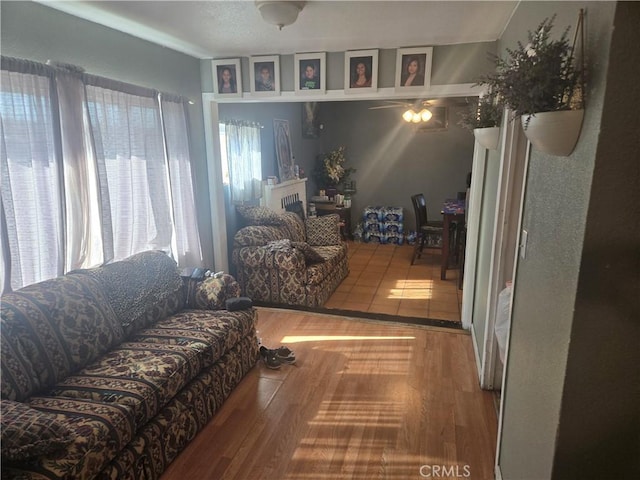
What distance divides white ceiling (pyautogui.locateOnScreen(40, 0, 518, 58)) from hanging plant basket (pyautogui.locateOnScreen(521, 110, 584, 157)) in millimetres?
1454

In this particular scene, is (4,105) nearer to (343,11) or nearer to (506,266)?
(343,11)

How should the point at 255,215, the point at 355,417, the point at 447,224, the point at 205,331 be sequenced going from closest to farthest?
→ 1. the point at 355,417
2. the point at 205,331
3. the point at 255,215
4. the point at 447,224

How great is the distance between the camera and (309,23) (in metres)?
2.56

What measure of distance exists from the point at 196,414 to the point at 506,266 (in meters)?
1.98

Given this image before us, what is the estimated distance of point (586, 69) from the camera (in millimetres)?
1019

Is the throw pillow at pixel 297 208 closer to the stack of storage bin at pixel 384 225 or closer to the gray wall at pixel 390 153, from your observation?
the gray wall at pixel 390 153

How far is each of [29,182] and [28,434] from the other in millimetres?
1381

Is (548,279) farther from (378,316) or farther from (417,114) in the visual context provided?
(417,114)

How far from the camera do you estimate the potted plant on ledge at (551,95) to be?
1.04 meters

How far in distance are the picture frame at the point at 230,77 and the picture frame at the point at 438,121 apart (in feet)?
13.0

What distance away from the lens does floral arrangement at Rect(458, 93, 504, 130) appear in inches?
94.0

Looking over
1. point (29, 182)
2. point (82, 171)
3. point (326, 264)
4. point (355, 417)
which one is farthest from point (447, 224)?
point (29, 182)

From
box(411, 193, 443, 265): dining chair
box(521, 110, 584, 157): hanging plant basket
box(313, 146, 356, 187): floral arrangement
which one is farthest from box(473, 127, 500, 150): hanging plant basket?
box(313, 146, 356, 187): floral arrangement

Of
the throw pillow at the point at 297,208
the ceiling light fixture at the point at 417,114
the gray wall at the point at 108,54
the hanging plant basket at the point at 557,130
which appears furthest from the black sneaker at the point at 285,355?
the ceiling light fixture at the point at 417,114
